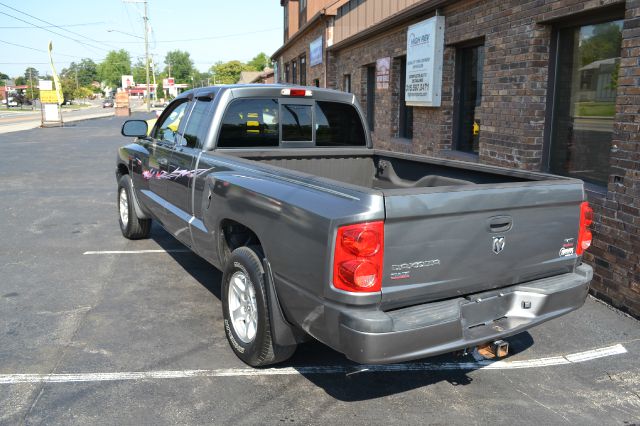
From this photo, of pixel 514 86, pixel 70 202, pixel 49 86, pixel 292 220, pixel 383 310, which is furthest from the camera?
pixel 49 86

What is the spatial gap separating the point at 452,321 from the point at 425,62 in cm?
725

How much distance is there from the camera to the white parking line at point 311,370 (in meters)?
3.75

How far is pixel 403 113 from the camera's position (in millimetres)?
11859

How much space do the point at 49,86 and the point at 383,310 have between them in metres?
37.0

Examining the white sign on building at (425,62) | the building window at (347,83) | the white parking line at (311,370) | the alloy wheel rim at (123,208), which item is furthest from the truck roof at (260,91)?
the building window at (347,83)

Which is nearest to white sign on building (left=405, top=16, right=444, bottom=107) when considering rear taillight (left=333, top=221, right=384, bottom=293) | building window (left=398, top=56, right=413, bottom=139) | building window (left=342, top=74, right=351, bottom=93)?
building window (left=398, top=56, right=413, bottom=139)

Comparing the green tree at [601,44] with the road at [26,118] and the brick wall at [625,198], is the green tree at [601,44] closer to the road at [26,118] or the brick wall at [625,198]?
the brick wall at [625,198]

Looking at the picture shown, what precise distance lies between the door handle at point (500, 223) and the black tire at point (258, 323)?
1.41 meters

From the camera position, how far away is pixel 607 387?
12.4 feet

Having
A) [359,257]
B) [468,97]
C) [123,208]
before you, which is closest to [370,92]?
[468,97]

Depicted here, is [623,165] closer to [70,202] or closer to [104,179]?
[70,202]

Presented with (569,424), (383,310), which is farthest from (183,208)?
(569,424)

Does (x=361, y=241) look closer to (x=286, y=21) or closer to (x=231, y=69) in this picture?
(x=286, y=21)

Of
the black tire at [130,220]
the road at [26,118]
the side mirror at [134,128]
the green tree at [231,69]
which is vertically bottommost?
the black tire at [130,220]
